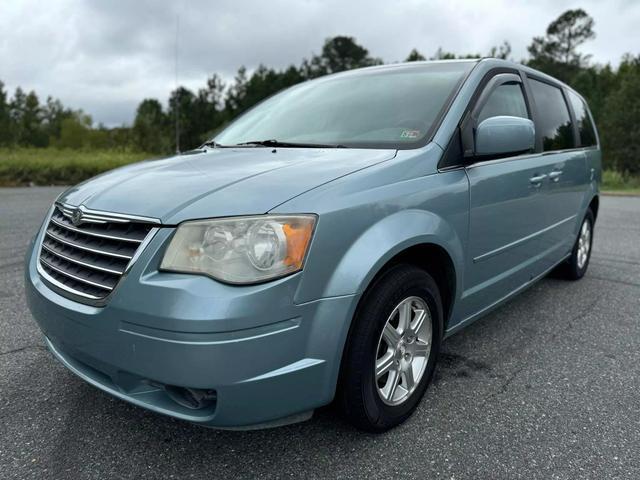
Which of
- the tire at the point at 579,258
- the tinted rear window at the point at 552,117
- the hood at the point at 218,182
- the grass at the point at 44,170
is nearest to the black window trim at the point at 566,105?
the tinted rear window at the point at 552,117

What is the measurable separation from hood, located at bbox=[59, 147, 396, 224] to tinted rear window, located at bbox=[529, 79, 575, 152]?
67.2 inches

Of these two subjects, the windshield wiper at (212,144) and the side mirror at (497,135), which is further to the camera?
the windshield wiper at (212,144)

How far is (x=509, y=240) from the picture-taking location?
9.04 feet

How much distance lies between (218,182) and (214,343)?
658 mm

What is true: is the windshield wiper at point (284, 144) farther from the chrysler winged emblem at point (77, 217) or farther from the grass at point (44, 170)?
the grass at point (44, 170)

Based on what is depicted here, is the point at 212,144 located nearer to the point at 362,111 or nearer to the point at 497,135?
the point at 362,111

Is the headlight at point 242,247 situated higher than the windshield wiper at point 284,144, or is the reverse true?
the windshield wiper at point 284,144

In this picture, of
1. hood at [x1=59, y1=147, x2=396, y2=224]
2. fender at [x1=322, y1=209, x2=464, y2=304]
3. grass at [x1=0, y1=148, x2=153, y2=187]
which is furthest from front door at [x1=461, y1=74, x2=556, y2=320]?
grass at [x1=0, y1=148, x2=153, y2=187]

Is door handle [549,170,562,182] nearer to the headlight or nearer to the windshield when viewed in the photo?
the windshield

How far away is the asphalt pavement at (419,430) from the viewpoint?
183 centimetres

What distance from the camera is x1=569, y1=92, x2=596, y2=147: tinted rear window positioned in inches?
165

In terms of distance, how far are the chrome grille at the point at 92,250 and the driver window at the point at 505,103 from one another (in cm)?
181

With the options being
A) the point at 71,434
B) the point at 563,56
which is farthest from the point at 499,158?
the point at 563,56

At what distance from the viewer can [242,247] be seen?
1612 mm
